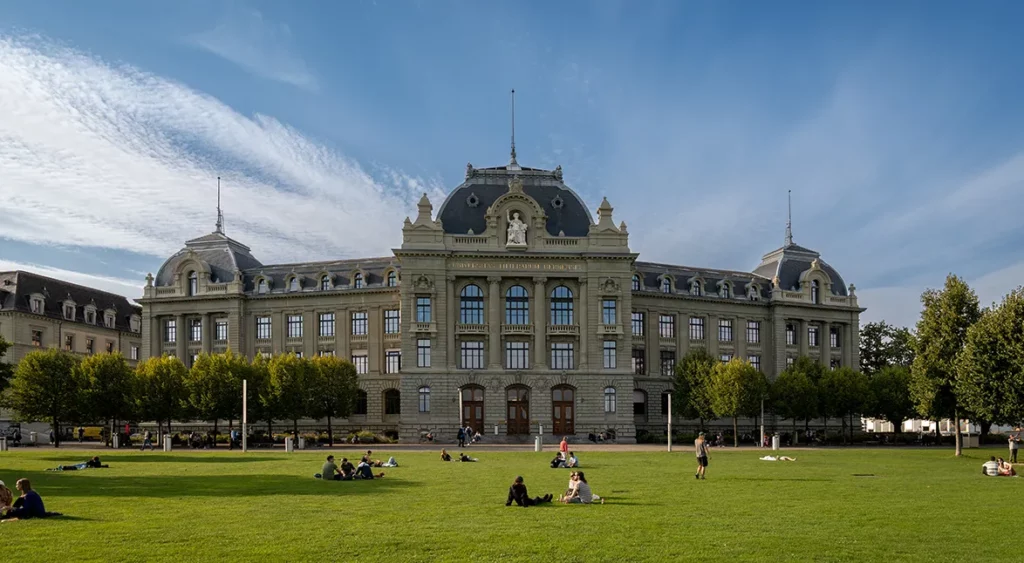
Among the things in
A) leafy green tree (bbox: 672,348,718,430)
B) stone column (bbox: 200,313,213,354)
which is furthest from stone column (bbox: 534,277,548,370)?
stone column (bbox: 200,313,213,354)

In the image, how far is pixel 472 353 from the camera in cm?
9250

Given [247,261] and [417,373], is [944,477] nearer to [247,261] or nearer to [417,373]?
[417,373]

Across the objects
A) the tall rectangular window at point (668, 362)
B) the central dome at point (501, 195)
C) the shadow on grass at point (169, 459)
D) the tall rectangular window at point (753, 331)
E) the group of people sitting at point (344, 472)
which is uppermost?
the central dome at point (501, 195)

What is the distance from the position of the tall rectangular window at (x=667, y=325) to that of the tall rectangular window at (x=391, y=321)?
→ 29380 millimetres

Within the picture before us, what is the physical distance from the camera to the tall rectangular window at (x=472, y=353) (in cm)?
9231

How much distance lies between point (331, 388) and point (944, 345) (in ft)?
177

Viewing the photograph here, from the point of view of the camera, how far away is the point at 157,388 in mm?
85562

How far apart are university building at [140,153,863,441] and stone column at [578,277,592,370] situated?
152 mm

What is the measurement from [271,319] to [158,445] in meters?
27.0

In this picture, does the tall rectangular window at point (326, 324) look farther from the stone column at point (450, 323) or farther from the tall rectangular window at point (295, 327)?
the stone column at point (450, 323)

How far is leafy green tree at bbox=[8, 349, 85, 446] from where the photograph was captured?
83.8 m

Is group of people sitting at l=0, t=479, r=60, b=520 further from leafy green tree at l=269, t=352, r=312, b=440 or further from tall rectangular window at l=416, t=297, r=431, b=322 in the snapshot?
tall rectangular window at l=416, t=297, r=431, b=322

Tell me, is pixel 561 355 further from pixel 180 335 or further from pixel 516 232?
pixel 180 335

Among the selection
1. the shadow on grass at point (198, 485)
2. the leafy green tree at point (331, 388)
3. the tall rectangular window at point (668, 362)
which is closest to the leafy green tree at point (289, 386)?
the leafy green tree at point (331, 388)
